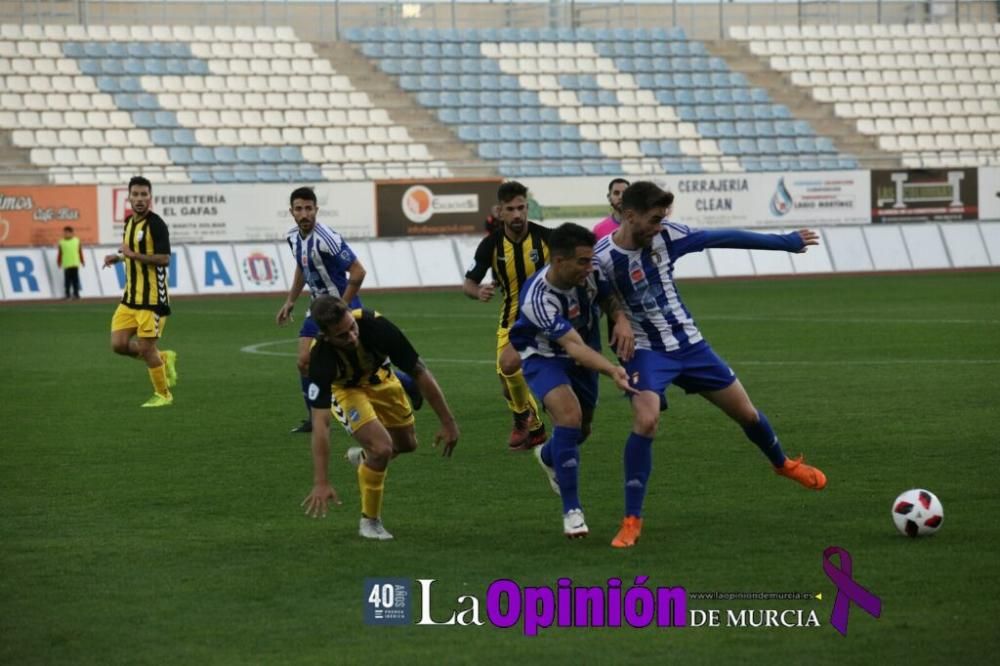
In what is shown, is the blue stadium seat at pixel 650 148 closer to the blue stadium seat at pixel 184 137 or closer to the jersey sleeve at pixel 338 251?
the blue stadium seat at pixel 184 137

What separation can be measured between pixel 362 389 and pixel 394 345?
A: 1.42ft

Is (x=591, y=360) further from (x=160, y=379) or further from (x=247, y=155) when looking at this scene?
(x=247, y=155)

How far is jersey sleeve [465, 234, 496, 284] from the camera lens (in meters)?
12.5

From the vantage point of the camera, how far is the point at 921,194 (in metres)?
42.1

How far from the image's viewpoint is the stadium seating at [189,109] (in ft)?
127

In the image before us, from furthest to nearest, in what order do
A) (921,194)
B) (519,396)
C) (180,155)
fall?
1. (921,194)
2. (180,155)
3. (519,396)

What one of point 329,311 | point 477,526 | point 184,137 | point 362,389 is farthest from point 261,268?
point 329,311

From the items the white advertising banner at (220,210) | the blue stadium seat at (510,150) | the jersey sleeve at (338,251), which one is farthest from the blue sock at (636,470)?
the blue stadium seat at (510,150)

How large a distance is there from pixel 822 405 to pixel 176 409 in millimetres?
5662

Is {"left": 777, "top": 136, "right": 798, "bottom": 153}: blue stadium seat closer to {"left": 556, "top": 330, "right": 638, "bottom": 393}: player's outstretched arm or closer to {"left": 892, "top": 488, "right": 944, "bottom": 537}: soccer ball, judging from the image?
{"left": 556, "top": 330, "right": 638, "bottom": 393}: player's outstretched arm

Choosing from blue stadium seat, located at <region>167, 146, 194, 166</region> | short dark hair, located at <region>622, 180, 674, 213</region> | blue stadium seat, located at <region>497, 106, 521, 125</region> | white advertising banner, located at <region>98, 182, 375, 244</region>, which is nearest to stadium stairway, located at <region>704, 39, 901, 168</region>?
blue stadium seat, located at <region>497, 106, 521, 125</region>

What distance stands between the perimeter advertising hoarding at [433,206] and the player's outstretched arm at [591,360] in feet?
96.7

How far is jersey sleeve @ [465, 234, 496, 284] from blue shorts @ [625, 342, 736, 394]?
11.6ft

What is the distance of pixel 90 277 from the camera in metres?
34.8
